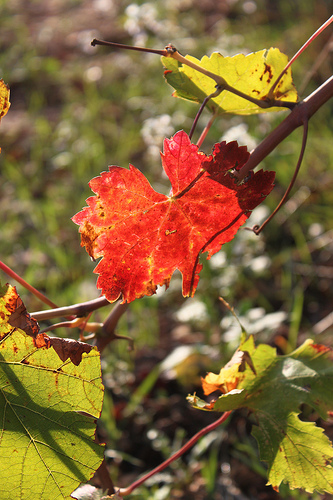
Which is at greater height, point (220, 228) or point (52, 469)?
point (220, 228)

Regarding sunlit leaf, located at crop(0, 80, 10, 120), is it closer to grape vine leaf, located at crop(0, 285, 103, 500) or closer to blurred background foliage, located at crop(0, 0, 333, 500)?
grape vine leaf, located at crop(0, 285, 103, 500)

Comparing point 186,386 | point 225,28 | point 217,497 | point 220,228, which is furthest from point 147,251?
point 225,28

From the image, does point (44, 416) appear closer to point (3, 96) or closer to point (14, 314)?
point (14, 314)

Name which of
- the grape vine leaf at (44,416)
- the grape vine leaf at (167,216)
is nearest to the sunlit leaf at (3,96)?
the grape vine leaf at (167,216)

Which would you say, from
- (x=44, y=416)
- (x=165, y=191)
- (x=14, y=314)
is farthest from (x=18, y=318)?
(x=165, y=191)

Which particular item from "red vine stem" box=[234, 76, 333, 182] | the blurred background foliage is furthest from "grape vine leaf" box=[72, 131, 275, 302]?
the blurred background foliage

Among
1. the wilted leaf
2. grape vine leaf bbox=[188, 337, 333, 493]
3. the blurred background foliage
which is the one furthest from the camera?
the blurred background foliage

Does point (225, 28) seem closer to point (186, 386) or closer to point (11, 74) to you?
point (11, 74)
